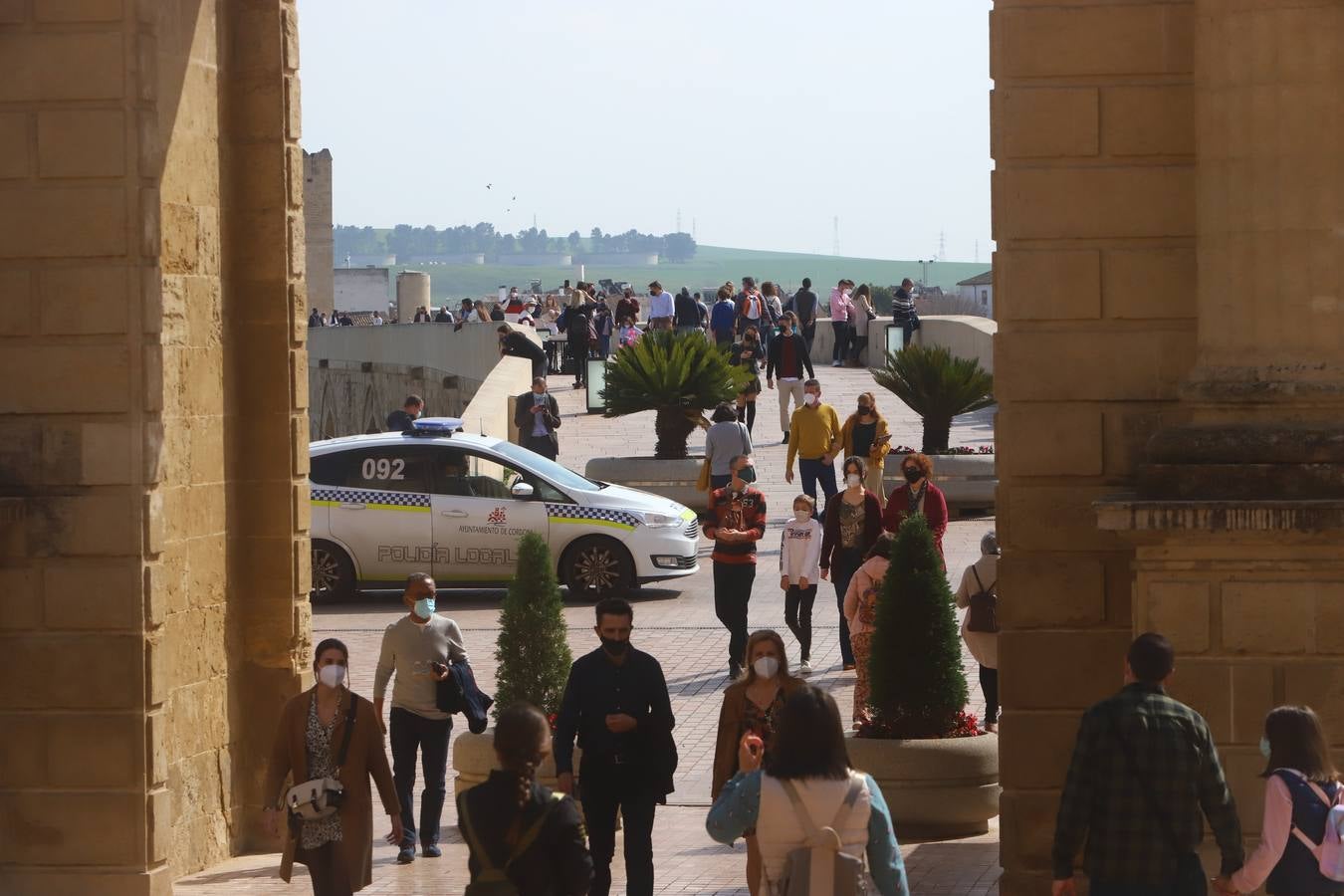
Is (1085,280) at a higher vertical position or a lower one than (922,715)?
higher

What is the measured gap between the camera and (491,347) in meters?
48.8

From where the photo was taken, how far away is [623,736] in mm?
9797

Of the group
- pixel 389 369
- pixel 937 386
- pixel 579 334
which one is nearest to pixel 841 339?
pixel 579 334

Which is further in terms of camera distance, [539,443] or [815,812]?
[539,443]

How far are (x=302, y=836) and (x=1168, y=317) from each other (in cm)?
429

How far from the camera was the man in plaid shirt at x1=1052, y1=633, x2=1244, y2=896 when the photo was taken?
24.8 ft

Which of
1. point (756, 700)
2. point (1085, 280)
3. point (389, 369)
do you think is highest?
point (389, 369)

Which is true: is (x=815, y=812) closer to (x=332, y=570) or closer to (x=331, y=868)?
(x=331, y=868)

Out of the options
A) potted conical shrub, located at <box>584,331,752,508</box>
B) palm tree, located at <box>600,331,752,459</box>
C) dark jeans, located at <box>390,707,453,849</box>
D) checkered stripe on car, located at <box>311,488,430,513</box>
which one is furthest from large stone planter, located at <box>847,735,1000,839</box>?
palm tree, located at <box>600,331,752,459</box>

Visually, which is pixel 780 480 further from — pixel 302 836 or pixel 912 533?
pixel 302 836

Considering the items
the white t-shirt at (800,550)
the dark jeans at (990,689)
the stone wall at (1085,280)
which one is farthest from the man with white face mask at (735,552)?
the stone wall at (1085,280)

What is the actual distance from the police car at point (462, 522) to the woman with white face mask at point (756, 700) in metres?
12.4

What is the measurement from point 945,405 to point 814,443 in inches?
147

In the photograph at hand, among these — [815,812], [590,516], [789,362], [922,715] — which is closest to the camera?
[815,812]
